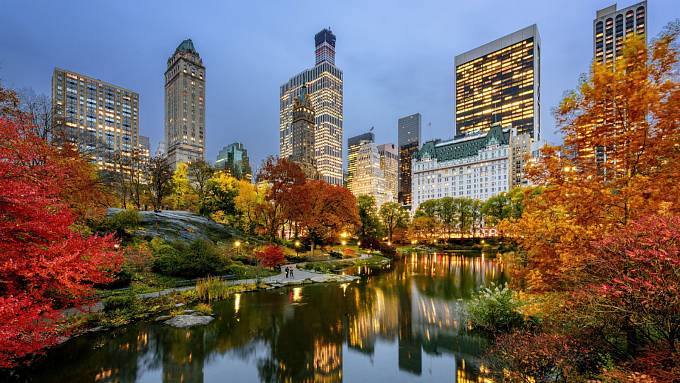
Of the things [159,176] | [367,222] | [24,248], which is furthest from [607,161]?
[367,222]

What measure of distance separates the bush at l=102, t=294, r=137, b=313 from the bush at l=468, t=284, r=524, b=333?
755 inches

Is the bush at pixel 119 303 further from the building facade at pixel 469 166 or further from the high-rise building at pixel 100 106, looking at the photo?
the building facade at pixel 469 166

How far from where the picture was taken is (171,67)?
176625 millimetres

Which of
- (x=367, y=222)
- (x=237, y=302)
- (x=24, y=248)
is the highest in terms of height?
(x=24, y=248)

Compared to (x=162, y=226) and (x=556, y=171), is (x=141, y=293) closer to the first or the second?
(x=162, y=226)

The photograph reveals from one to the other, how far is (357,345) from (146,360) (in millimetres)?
8881

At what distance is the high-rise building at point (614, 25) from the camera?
15025 cm

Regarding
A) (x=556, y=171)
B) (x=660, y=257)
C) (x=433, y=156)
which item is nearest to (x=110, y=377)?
(x=660, y=257)

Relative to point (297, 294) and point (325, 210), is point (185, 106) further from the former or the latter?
point (297, 294)

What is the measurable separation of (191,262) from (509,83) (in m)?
205

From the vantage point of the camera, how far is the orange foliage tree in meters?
9.14

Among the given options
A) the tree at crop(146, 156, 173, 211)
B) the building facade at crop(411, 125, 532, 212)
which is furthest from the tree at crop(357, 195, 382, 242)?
the building facade at crop(411, 125, 532, 212)

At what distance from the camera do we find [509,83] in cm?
18100

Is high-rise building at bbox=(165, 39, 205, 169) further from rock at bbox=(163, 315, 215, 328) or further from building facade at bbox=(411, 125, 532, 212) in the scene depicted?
rock at bbox=(163, 315, 215, 328)
